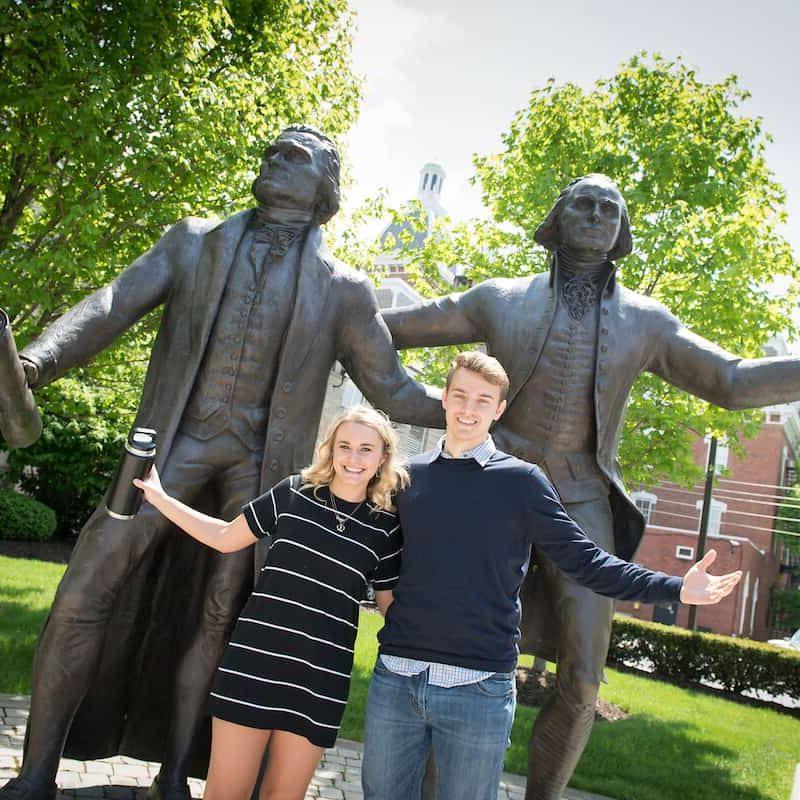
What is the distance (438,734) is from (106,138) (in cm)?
697

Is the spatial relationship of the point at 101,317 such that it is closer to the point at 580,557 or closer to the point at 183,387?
the point at 183,387

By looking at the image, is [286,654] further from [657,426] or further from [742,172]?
[742,172]

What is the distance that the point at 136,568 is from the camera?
366cm

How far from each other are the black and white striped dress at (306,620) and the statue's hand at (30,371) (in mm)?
1062

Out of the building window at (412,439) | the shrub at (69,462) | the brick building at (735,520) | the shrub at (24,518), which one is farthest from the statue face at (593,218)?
the brick building at (735,520)

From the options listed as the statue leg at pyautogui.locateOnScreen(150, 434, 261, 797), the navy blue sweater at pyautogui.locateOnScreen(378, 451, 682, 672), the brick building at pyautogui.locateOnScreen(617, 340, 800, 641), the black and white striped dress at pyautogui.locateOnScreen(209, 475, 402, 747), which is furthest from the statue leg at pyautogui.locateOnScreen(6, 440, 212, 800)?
the brick building at pyautogui.locateOnScreen(617, 340, 800, 641)

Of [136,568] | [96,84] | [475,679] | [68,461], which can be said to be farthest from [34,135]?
[68,461]

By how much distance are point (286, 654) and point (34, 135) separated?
22.4 ft

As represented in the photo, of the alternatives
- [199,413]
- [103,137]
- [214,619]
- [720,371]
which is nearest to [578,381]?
[720,371]

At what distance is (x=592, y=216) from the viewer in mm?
4074

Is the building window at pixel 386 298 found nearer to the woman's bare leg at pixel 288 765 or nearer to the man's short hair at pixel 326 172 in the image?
the man's short hair at pixel 326 172

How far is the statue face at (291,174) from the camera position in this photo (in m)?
3.95

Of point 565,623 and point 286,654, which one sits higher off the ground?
point 565,623

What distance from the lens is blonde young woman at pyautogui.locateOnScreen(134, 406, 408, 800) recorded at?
285cm
